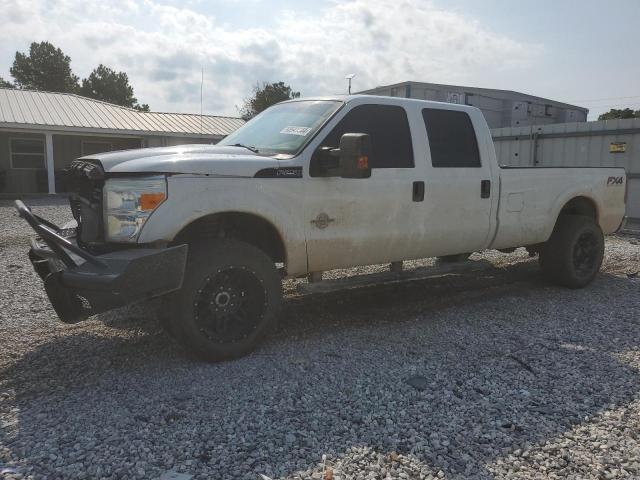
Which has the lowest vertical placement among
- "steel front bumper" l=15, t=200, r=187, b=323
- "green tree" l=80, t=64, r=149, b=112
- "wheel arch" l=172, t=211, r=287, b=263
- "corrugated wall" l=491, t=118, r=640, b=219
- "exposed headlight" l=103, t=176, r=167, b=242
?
"steel front bumper" l=15, t=200, r=187, b=323

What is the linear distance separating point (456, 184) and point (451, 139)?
475 mm

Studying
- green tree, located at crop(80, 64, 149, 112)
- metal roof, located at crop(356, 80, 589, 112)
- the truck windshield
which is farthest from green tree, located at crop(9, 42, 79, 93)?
the truck windshield

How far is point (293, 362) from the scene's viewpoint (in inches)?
163

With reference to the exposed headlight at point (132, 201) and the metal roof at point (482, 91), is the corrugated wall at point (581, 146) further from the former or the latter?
the exposed headlight at point (132, 201)

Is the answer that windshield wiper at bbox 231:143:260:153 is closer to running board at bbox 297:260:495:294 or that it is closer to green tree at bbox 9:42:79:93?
running board at bbox 297:260:495:294

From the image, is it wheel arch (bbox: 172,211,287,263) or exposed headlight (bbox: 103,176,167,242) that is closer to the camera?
exposed headlight (bbox: 103,176,167,242)

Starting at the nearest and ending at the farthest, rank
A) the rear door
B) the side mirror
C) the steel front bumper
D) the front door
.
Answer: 1. the steel front bumper
2. the side mirror
3. the front door
4. the rear door

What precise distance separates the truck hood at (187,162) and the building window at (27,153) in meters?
20.4

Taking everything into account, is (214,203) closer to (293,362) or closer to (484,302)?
(293,362)

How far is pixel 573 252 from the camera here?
6.66m

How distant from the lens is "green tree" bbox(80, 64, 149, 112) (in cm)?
6588

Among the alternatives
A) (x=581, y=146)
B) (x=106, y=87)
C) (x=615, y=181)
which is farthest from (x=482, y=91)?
→ (x=106, y=87)

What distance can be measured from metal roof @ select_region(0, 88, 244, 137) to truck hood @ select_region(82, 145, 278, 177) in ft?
61.4

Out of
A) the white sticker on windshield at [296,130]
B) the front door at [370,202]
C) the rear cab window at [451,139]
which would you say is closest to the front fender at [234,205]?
the front door at [370,202]
